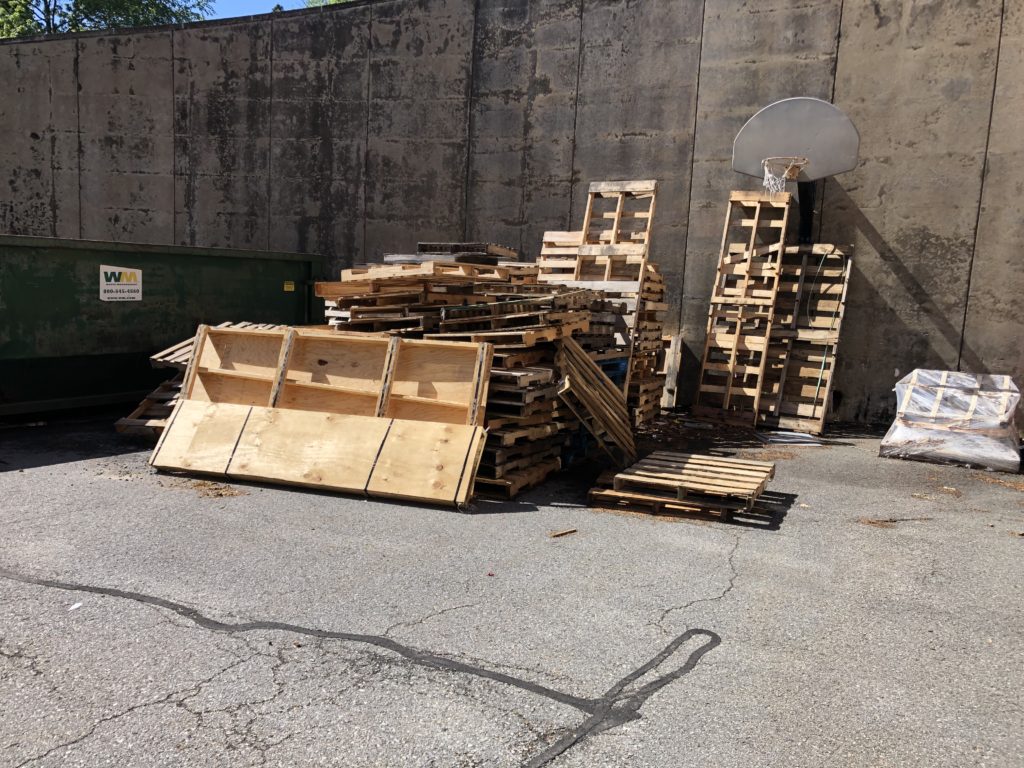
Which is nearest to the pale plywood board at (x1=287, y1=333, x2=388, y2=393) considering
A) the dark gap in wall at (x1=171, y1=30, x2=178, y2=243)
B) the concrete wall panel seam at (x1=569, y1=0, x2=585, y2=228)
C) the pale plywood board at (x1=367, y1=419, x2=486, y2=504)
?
the pale plywood board at (x1=367, y1=419, x2=486, y2=504)

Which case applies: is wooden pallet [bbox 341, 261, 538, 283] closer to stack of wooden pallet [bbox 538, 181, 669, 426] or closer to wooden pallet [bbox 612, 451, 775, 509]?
stack of wooden pallet [bbox 538, 181, 669, 426]

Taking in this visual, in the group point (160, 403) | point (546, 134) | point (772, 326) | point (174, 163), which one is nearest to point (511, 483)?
point (160, 403)

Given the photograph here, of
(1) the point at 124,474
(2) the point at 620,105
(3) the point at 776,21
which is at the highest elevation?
(3) the point at 776,21

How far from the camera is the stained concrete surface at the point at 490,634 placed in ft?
10.5

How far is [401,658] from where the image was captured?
3875mm

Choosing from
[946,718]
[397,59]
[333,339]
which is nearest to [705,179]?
[397,59]

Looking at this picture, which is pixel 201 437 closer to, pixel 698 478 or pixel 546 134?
pixel 698 478

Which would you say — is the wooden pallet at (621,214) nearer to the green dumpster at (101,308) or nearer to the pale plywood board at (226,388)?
the green dumpster at (101,308)

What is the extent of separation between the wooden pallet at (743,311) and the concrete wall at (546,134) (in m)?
0.56

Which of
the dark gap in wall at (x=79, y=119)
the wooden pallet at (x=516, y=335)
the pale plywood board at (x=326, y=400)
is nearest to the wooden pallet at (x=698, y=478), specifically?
the wooden pallet at (x=516, y=335)

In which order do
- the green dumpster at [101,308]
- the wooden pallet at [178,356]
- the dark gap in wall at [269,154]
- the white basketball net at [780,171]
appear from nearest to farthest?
the green dumpster at [101,308] < the wooden pallet at [178,356] < the white basketball net at [780,171] < the dark gap in wall at [269,154]

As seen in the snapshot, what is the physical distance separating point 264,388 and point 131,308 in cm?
357

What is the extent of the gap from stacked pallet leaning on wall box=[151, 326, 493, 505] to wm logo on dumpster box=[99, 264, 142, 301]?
8.54 ft

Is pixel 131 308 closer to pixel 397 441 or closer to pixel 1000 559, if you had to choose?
pixel 397 441
